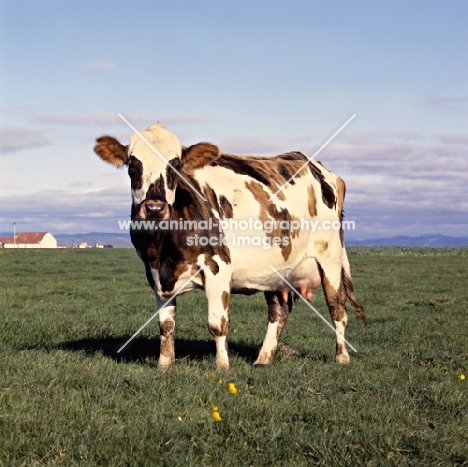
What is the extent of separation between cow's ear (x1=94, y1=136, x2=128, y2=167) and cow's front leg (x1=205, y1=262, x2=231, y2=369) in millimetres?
1683

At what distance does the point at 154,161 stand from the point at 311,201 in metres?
3.16

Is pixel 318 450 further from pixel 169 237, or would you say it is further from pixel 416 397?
pixel 169 237

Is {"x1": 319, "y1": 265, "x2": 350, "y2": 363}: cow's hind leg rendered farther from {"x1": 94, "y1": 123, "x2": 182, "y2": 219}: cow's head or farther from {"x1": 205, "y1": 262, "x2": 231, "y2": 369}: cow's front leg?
{"x1": 94, "y1": 123, "x2": 182, "y2": 219}: cow's head

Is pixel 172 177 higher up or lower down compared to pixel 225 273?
higher up

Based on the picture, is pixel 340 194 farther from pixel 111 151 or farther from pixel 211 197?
pixel 111 151

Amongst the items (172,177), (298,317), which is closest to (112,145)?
(172,177)

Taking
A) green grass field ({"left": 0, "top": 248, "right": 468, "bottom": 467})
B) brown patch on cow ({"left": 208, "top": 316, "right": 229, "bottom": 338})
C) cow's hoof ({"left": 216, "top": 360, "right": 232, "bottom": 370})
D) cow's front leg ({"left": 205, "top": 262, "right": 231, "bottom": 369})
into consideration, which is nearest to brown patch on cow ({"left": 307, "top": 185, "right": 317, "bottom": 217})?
green grass field ({"left": 0, "top": 248, "right": 468, "bottom": 467})

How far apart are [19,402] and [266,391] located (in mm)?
2337

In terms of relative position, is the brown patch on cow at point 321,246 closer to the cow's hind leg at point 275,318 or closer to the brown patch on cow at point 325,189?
the brown patch on cow at point 325,189

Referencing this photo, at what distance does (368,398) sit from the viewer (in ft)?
22.1

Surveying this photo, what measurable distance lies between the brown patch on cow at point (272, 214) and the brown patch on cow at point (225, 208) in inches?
18.5

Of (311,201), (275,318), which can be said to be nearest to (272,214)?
(311,201)

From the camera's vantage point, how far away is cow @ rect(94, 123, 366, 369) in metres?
7.84

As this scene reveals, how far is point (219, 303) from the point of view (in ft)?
26.8
